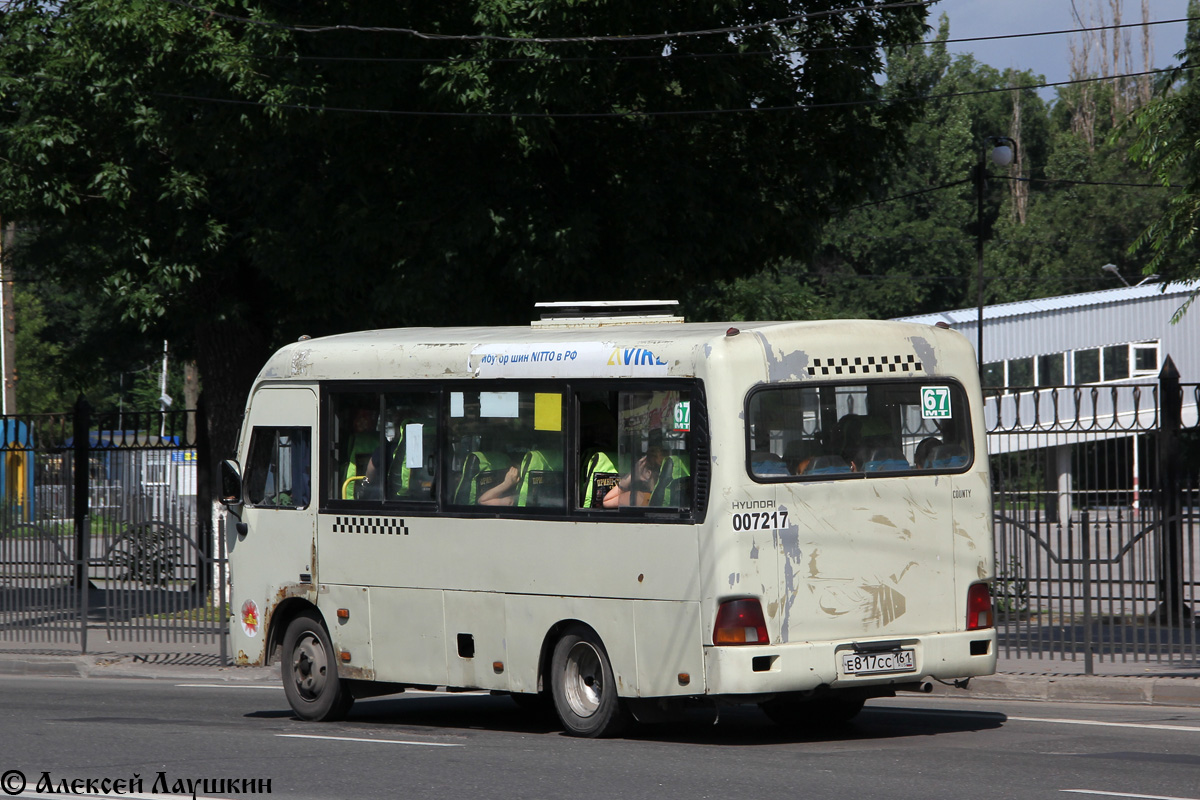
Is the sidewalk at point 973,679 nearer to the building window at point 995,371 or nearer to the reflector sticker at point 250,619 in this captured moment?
the reflector sticker at point 250,619

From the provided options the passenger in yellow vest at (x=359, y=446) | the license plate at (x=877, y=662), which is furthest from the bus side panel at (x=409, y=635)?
the license plate at (x=877, y=662)

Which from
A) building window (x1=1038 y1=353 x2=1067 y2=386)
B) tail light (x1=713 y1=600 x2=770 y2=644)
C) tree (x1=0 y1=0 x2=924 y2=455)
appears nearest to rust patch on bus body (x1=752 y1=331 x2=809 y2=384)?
tail light (x1=713 y1=600 x2=770 y2=644)

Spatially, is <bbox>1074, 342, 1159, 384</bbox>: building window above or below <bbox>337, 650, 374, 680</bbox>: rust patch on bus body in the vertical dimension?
above

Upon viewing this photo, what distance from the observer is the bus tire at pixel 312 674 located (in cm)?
1189

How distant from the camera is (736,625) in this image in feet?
31.5

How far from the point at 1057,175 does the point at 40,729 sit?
71416 millimetres

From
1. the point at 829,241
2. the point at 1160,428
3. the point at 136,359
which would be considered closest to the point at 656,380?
the point at 1160,428

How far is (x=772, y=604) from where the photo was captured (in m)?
9.69

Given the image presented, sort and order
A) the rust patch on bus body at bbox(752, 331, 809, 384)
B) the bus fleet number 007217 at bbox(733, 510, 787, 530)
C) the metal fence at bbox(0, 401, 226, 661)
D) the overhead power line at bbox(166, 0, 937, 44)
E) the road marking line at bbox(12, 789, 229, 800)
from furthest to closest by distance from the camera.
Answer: the metal fence at bbox(0, 401, 226, 661), the overhead power line at bbox(166, 0, 937, 44), the rust patch on bus body at bbox(752, 331, 809, 384), the bus fleet number 007217 at bbox(733, 510, 787, 530), the road marking line at bbox(12, 789, 229, 800)

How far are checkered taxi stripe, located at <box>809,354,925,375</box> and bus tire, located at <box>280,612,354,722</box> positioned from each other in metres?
4.26

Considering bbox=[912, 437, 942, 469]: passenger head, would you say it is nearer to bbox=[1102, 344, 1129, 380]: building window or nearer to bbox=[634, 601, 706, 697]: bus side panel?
bbox=[634, 601, 706, 697]: bus side panel

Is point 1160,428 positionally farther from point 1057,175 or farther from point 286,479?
point 1057,175

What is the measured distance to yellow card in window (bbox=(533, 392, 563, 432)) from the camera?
35.0ft

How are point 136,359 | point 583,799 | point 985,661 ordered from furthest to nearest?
point 136,359, point 985,661, point 583,799
